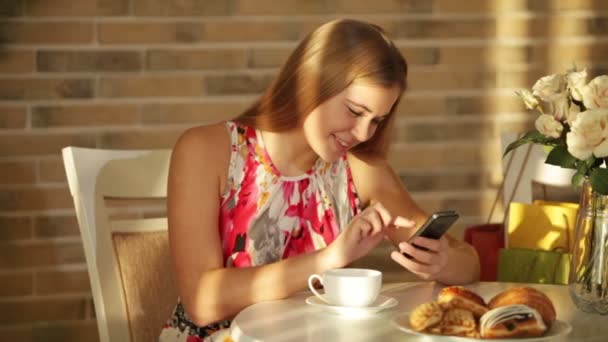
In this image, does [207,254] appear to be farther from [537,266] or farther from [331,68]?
[537,266]

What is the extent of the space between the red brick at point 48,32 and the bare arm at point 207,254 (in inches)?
39.2

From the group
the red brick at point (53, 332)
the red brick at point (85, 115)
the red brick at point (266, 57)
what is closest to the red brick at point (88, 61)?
the red brick at point (85, 115)

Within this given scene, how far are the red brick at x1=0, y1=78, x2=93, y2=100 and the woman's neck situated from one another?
38.7 inches

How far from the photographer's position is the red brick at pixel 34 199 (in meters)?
2.88

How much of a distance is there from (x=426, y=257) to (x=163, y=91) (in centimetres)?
134

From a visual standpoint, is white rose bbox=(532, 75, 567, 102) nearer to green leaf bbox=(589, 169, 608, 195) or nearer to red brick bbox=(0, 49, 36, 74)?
green leaf bbox=(589, 169, 608, 195)

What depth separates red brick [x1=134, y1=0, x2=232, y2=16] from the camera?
292 centimetres

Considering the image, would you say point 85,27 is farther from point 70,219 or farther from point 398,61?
point 398,61

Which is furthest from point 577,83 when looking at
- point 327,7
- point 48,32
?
point 48,32

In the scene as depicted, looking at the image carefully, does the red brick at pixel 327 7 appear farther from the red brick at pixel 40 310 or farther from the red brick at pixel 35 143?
the red brick at pixel 40 310

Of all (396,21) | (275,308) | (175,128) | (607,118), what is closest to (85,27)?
(175,128)

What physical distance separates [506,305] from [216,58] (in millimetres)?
1693

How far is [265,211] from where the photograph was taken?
208 centimetres

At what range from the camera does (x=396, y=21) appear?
10.2 ft
